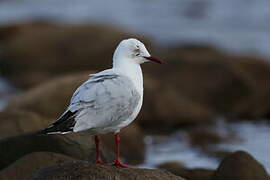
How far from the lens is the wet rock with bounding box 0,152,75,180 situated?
825 centimetres

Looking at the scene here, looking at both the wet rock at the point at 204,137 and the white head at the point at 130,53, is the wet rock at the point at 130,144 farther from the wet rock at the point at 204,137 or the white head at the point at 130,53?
the white head at the point at 130,53

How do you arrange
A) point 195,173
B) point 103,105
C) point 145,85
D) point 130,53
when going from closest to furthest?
1. point 103,105
2. point 130,53
3. point 195,173
4. point 145,85


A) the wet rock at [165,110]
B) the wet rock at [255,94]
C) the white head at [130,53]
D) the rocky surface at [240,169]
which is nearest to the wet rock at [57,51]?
the wet rock at [255,94]

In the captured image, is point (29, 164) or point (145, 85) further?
point (145, 85)

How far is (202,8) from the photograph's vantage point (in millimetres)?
27453

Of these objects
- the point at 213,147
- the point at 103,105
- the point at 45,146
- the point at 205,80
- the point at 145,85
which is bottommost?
the point at 213,147

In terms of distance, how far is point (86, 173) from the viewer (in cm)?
732

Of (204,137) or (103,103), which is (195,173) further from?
(204,137)

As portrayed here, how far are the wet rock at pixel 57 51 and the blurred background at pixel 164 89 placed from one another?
0.07ft

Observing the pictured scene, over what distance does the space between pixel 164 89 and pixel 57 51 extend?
16.0 feet

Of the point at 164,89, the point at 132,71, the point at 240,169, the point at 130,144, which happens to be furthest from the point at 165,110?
the point at 132,71

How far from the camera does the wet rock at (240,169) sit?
894 centimetres

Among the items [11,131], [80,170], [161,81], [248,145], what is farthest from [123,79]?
[161,81]

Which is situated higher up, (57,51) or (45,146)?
(45,146)
